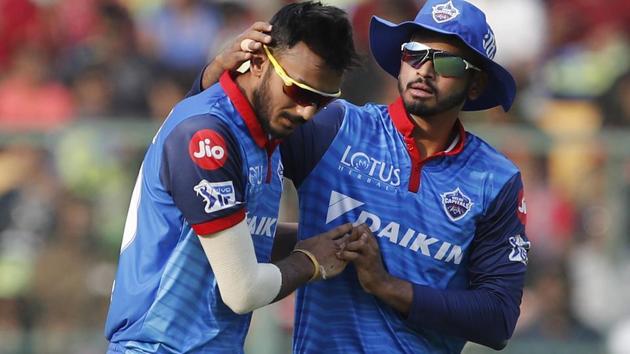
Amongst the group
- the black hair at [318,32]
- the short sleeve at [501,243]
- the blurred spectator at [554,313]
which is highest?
the black hair at [318,32]

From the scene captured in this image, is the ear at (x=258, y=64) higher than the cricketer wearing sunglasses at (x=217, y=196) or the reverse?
higher

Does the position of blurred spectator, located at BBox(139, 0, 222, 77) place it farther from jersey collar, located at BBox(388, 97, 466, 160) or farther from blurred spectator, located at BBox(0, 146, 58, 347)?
jersey collar, located at BBox(388, 97, 466, 160)

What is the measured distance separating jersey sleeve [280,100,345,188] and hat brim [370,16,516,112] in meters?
0.35

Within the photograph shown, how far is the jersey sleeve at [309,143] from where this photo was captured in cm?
509

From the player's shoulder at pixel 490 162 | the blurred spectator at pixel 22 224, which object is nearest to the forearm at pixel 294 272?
the player's shoulder at pixel 490 162

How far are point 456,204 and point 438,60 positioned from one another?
0.58 meters

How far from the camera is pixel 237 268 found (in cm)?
452

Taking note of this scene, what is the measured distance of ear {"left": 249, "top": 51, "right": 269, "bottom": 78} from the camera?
15.0ft

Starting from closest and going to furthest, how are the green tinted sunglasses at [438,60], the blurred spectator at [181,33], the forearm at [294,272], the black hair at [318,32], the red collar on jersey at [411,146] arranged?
1. the black hair at [318,32]
2. the forearm at [294,272]
3. the green tinted sunglasses at [438,60]
4. the red collar on jersey at [411,146]
5. the blurred spectator at [181,33]

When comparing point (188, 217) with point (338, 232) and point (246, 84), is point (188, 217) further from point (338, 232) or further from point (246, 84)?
point (338, 232)

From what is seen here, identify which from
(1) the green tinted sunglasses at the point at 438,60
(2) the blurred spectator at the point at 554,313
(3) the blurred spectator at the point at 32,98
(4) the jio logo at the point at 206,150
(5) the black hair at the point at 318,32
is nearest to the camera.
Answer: (4) the jio logo at the point at 206,150

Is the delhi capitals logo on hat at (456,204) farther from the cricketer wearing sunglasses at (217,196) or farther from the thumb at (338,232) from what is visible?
the cricketer wearing sunglasses at (217,196)

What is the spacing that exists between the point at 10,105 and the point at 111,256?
2.21m

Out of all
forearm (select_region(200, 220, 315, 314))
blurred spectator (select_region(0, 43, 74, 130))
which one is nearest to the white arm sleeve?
forearm (select_region(200, 220, 315, 314))
